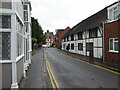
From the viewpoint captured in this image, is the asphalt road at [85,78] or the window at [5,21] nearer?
the window at [5,21]

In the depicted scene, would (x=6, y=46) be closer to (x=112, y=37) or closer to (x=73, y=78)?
(x=73, y=78)

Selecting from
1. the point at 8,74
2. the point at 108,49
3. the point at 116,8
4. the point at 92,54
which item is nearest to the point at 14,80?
the point at 8,74

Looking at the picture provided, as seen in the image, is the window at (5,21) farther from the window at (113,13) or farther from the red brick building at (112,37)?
the window at (113,13)

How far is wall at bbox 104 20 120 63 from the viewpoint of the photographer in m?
14.0

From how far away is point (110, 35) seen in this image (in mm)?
15125

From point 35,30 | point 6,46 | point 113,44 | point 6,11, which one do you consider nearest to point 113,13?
point 113,44

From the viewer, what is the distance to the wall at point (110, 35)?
13992 mm

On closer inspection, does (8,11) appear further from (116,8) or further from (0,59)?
(116,8)

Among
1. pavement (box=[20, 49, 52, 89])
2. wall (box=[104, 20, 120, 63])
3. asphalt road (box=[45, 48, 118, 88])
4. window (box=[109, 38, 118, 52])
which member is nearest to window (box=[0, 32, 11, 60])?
pavement (box=[20, 49, 52, 89])

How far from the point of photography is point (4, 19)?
650cm

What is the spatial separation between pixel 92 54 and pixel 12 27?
17719 millimetres

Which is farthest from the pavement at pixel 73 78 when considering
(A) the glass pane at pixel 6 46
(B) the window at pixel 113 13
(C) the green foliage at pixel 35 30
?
(C) the green foliage at pixel 35 30

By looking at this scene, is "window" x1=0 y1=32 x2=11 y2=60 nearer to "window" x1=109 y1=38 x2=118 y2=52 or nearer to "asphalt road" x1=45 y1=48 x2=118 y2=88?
"asphalt road" x1=45 y1=48 x2=118 y2=88

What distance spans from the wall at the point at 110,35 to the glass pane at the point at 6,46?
10431mm
